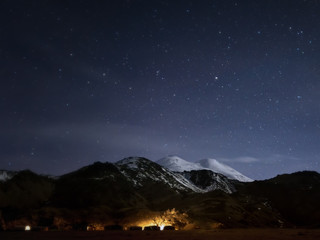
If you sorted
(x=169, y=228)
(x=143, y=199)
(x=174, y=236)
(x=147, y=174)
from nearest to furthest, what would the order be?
1. (x=174, y=236)
2. (x=169, y=228)
3. (x=143, y=199)
4. (x=147, y=174)

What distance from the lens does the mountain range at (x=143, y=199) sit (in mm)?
91875

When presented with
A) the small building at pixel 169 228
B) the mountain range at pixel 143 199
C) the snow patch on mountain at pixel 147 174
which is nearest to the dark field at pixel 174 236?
the small building at pixel 169 228

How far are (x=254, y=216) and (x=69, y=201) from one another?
202 feet

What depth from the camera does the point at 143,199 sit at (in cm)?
12388

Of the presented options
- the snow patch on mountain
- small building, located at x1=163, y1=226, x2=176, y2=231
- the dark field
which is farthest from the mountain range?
the dark field

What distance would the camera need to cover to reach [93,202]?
368 ft

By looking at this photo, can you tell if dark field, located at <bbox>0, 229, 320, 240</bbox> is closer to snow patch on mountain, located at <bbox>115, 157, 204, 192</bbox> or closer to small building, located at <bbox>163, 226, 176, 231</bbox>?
small building, located at <bbox>163, 226, 176, 231</bbox>

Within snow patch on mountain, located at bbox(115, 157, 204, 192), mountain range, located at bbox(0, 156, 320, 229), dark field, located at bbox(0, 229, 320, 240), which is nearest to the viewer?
dark field, located at bbox(0, 229, 320, 240)

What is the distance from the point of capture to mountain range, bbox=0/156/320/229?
301 feet

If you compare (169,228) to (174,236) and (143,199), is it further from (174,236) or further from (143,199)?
(143,199)

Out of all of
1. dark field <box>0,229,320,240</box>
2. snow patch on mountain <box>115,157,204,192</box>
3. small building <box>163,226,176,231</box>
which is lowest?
small building <box>163,226,176,231</box>

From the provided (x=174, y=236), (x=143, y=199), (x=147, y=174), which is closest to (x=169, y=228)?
(x=174, y=236)

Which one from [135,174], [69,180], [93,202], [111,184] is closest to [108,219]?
[93,202]

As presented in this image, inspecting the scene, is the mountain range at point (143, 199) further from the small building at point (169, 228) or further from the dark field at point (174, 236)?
the dark field at point (174, 236)
